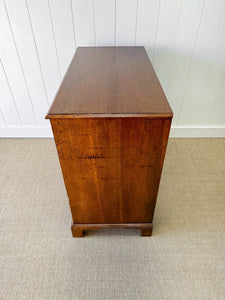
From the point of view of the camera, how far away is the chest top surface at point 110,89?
29.6 inches

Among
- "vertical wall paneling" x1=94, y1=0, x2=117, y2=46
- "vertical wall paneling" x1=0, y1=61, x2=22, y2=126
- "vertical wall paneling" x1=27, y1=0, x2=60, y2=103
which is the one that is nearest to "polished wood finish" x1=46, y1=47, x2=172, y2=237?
"vertical wall paneling" x1=94, y1=0, x2=117, y2=46

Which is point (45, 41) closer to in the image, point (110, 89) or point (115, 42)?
point (115, 42)

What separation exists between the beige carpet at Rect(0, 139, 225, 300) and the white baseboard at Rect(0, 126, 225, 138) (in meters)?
0.38

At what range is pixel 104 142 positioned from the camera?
→ 2.65 ft

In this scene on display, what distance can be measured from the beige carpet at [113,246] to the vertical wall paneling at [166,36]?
2.36 ft

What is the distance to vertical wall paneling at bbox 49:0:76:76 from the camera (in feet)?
4.28

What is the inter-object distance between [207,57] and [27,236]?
5.34ft

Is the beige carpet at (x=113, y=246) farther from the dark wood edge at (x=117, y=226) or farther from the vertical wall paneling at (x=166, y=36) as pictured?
the vertical wall paneling at (x=166, y=36)

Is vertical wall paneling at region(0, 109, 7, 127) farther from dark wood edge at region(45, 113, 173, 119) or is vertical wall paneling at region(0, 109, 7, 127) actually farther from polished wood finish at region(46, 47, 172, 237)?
dark wood edge at region(45, 113, 173, 119)

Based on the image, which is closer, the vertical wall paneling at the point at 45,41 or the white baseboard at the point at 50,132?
the vertical wall paneling at the point at 45,41

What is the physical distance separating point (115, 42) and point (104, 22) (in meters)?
0.13

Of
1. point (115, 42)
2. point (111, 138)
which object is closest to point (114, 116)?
point (111, 138)

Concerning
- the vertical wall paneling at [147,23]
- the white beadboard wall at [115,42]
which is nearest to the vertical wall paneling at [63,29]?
the white beadboard wall at [115,42]

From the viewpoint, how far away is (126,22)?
1351mm
